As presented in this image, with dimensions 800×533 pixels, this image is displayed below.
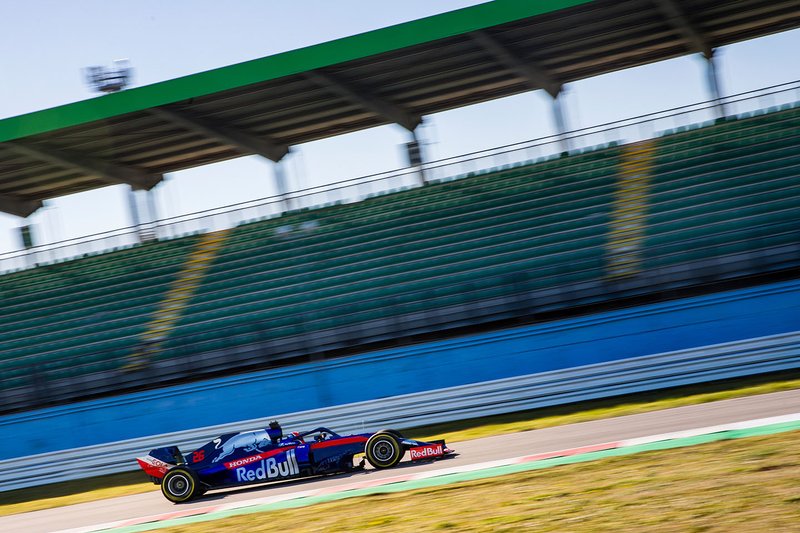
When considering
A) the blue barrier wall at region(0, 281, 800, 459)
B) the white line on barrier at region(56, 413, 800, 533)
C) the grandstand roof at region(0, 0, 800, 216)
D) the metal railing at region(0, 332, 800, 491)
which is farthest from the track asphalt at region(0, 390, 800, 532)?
the grandstand roof at region(0, 0, 800, 216)

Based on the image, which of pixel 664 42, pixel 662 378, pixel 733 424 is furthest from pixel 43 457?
pixel 664 42

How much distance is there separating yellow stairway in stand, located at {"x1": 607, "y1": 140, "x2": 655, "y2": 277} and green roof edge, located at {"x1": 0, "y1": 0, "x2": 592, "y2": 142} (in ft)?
13.4

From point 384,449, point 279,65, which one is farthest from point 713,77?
point 384,449

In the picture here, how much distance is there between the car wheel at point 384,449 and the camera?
11742 millimetres

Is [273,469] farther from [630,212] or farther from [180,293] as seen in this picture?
[180,293]

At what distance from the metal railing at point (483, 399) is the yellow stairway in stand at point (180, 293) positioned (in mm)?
2805

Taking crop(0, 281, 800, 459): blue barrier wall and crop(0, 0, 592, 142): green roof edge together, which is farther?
crop(0, 0, 592, 142): green roof edge

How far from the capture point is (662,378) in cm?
1492

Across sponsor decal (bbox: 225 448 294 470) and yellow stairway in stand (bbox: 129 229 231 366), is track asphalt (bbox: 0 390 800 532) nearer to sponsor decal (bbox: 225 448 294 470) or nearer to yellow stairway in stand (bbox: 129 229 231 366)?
sponsor decal (bbox: 225 448 294 470)

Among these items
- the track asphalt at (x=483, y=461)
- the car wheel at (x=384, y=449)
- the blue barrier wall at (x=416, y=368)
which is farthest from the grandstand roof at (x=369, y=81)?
the car wheel at (x=384, y=449)

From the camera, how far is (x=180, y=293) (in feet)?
70.7

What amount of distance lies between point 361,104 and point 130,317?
8.01m

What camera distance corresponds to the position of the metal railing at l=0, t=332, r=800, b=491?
47.7 feet

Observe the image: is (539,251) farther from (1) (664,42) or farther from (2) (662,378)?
(1) (664,42)
